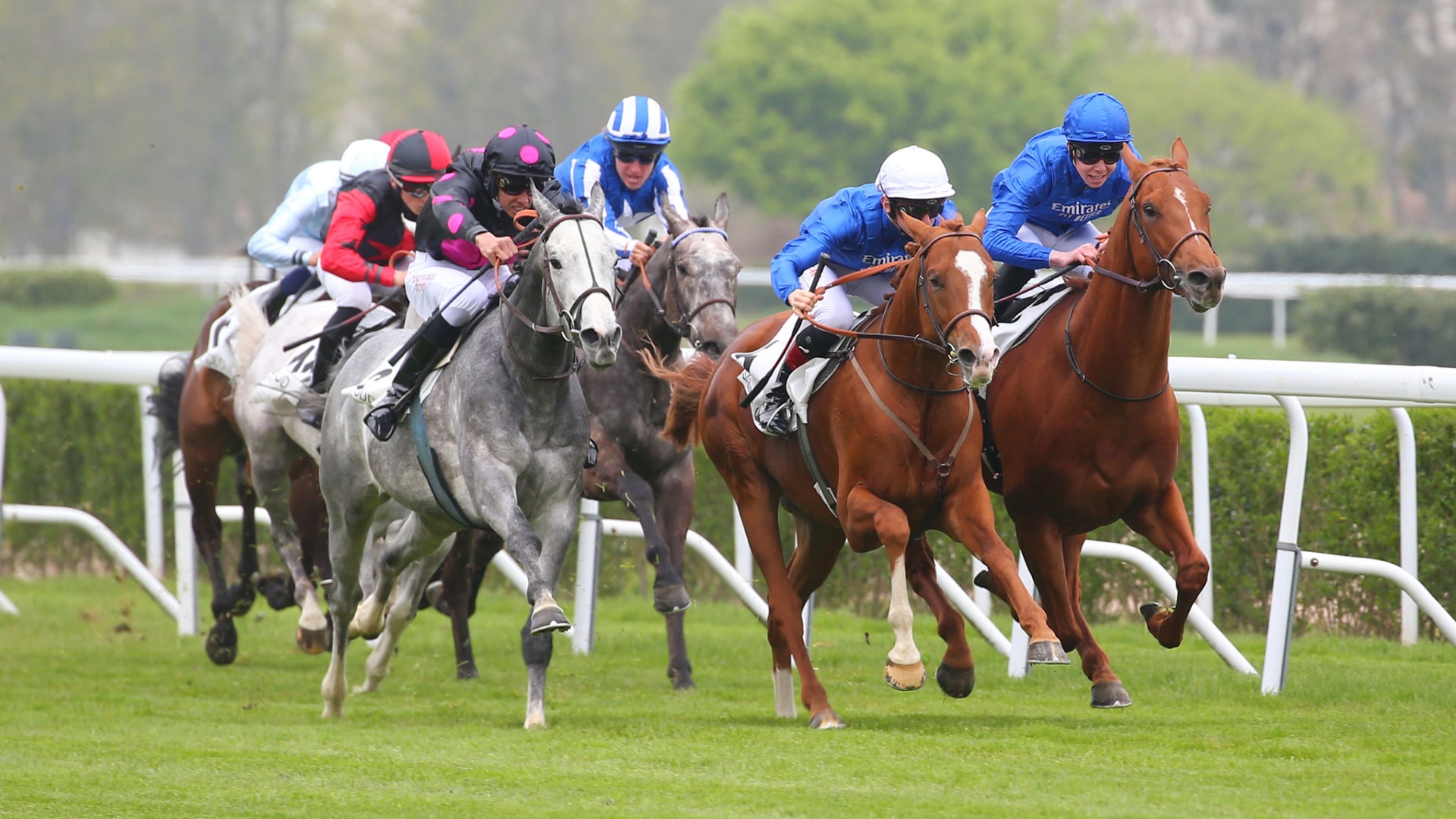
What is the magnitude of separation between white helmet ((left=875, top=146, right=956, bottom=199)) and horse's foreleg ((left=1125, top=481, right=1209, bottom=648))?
120cm

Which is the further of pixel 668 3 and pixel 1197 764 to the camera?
pixel 668 3

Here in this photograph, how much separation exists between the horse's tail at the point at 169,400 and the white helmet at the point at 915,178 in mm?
4458

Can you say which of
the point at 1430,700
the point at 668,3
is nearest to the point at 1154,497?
the point at 1430,700

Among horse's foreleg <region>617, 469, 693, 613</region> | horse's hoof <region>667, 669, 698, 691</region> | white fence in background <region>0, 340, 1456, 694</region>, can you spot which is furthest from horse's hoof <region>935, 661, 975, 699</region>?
horse's hoof <region>667, 669, 698, 691</region>

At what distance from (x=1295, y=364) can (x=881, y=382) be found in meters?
1.56

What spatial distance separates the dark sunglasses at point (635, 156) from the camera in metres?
8.07

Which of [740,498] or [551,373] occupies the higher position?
[551,373]

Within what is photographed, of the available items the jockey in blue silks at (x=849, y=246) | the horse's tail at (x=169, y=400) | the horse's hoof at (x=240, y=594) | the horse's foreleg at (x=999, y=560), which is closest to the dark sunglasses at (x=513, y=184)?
the jockey in blue silks at (x=849, y=246)

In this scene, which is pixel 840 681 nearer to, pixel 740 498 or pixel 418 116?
pixel 740 498

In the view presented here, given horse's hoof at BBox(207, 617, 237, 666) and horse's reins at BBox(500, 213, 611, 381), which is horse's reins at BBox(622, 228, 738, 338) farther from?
horse's hoof at BBox(207, 617, 237, 666)

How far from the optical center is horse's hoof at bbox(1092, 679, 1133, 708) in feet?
19.7

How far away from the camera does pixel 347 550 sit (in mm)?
7234

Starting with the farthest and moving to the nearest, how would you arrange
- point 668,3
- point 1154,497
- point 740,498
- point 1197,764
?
point 668,3, point 740,498, point 1154,497, point 1197,764

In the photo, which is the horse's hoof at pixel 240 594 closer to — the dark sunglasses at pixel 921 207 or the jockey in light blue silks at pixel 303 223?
the jockey in light blue silks at pixel 303 223
